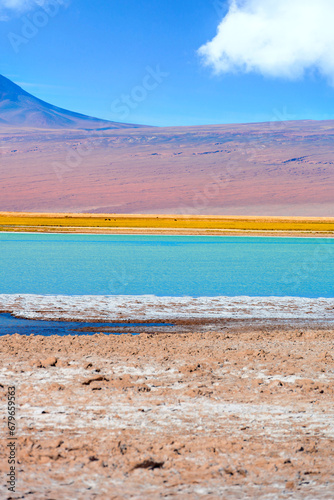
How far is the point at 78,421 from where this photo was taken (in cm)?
640

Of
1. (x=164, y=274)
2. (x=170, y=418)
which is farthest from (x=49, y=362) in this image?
(x=164, y=274)

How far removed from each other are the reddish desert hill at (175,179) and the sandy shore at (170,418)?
5185 inches

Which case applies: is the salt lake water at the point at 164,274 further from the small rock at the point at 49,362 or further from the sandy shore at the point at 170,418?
the small rock at the point at 49,362

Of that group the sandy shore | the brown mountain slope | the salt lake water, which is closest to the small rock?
the sandy shore

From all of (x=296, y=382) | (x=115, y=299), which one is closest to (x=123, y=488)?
(x=296, y=382)

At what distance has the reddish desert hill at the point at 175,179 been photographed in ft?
485

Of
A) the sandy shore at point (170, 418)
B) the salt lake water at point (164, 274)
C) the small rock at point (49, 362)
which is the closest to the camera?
the sandy shore at point (170, 418)

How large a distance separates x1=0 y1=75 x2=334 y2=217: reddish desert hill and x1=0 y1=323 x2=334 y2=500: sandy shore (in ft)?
432

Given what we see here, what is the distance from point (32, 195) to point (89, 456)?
157188 millimetres

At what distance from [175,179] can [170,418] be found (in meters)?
162

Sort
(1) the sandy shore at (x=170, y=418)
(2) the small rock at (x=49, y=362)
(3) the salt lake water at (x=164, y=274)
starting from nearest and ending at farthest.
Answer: (1) the sandy shore at (x=170, y=418) → (2) the small rock at (x=49, y=362) → (3) the salt lake water at (x=164, y=274)

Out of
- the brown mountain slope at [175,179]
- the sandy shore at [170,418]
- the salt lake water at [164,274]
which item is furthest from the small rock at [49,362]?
the brown mountain slope at [175,179]

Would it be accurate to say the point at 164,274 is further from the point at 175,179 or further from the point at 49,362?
the point at 175,179

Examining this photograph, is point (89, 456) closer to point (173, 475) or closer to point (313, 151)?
point (173, 475)
